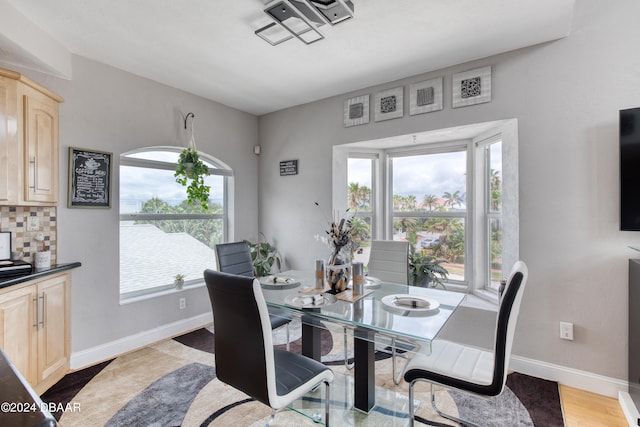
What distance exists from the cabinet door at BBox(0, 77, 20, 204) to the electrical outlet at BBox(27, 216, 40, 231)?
0.37 meters

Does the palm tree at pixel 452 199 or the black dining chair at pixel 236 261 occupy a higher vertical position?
the palm tree at pixel 452 199

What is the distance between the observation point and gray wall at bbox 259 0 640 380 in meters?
2.18

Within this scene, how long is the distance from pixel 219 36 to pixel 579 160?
9.37 feet

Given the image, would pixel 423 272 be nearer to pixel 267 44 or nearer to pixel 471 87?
pixel 471 87

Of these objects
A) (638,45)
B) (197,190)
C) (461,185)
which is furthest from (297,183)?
(638,45)

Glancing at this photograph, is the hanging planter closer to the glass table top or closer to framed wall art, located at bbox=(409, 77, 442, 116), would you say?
the glass table top

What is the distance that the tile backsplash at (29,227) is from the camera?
2.35 m

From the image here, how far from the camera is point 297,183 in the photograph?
13.1 ft

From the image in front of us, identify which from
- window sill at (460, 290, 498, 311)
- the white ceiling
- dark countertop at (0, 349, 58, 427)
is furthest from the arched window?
window sill at (460, 290, 498, 311)

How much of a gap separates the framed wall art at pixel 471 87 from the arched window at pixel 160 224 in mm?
2725

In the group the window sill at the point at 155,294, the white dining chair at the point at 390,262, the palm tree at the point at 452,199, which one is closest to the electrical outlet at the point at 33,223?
the window sill at the point at 155,294

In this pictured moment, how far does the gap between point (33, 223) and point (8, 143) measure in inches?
26.6

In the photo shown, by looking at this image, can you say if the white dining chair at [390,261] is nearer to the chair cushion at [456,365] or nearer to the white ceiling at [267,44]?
the chair cushion at [456,365]

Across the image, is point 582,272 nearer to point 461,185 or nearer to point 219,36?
point 461,185
